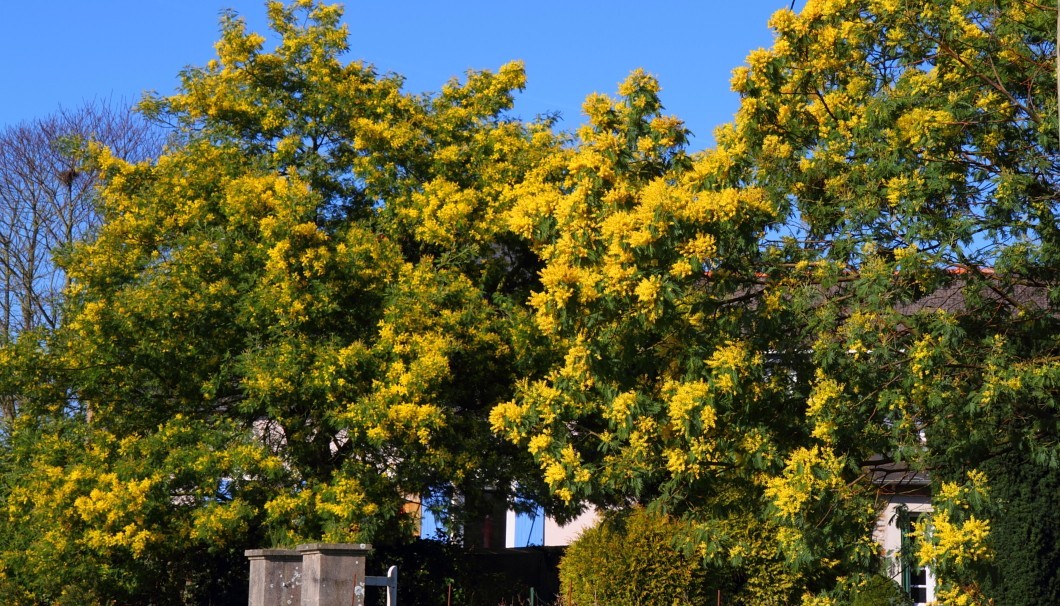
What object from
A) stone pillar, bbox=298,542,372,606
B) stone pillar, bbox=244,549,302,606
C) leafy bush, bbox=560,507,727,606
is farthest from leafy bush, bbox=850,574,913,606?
stone pillar, bbox=244,549,302,606

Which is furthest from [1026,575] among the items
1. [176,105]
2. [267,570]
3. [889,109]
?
[176,105]

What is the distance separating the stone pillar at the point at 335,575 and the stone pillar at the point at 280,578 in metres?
0.41

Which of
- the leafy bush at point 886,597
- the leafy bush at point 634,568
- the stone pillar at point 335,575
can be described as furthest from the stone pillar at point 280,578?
the leafy bush at point 886,597

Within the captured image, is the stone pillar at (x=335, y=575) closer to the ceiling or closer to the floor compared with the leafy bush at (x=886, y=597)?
closer to the ceiling

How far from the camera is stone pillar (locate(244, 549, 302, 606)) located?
31.1 ft

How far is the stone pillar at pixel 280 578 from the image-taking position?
949cm

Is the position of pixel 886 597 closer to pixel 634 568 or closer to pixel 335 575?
pixel 634 568

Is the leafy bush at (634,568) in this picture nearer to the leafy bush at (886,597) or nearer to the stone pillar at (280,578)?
the leafy bush at (886,597)

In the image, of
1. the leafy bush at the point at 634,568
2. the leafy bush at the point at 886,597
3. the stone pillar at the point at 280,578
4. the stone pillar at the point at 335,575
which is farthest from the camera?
the leafy bush at the point at 634,568

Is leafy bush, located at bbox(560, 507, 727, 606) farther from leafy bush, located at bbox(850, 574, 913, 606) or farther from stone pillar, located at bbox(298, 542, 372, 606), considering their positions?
stone pillar, located at bbox(298, 542, 372, 606)

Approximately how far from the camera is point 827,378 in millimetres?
10258

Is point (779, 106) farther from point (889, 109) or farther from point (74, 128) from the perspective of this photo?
point (74, 128)

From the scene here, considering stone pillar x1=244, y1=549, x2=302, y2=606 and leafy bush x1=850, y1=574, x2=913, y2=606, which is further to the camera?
leafy bush x1=850, y1=574, x2=913, y2=606

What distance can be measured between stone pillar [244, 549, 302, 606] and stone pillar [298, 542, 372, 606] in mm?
405
